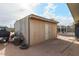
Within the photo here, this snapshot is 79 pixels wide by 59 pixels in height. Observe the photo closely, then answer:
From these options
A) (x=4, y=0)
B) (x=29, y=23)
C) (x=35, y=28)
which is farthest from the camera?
(x=35, y=28)

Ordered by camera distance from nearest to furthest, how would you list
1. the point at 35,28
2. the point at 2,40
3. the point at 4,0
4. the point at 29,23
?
1. the point at 4,0
2. the point at 29,23
3. the point at 35,28
4. the point at 2,40

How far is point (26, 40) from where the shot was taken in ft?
30.6

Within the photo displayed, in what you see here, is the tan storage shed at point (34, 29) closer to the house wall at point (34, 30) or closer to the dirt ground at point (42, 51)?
the house wall at point (34, 30)

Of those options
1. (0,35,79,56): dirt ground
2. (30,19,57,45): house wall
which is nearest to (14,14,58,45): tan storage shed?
(30,19,57,45): house wall

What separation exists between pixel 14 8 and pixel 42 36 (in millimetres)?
3546

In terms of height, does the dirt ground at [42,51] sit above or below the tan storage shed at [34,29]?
below

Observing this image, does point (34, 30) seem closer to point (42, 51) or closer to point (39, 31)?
point (39, 31)

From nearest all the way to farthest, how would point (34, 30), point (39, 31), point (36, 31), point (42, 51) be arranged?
point (42, 51) < point (34, 30) < point (36, 31) < point (39, 31)

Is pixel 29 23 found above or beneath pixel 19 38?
above

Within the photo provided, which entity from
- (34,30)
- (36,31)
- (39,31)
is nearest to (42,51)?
(34,30)

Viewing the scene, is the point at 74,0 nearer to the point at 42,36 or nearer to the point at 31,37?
the point at 31,37

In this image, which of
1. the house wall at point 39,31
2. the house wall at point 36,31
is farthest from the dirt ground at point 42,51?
the house wall at point 39,31

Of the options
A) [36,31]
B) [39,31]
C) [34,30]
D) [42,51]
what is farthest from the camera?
[39,31]

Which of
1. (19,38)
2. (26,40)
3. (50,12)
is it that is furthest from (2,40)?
(50,12)
